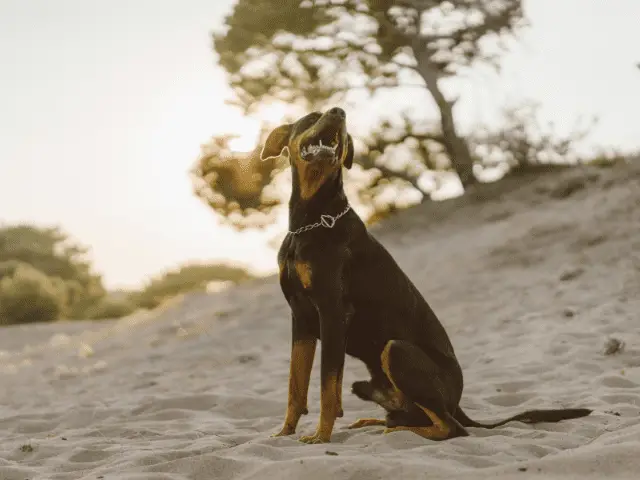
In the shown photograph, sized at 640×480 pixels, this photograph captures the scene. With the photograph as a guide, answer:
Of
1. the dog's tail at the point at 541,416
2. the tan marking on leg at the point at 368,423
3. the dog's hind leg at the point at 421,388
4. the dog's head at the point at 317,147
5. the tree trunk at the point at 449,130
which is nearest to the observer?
the dog's hind leg at the point at 421,388

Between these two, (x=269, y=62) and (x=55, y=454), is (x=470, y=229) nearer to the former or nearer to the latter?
(x=269, y=62)

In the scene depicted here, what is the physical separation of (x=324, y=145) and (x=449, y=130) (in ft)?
39.3

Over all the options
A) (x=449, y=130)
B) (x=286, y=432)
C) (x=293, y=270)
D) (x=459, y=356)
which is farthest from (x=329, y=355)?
(x=449, y=130)

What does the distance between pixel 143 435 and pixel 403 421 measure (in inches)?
63.7

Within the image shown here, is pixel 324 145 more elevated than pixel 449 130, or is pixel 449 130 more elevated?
pixel 449 130

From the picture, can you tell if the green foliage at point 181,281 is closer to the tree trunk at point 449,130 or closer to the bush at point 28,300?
the bush at point 28,300

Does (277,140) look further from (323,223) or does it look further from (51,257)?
(51,257)

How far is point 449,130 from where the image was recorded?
1423 cm

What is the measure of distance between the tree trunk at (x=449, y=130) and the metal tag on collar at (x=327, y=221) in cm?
1176

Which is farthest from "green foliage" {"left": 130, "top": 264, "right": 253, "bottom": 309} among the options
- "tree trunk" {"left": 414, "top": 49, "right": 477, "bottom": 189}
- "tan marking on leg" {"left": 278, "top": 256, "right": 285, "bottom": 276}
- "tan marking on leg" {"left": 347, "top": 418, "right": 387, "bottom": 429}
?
"tan marking on leg" {"left": 278, "top": 256, "right": 285, "bottom": 276}

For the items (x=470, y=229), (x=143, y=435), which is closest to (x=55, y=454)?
(x=143, y=435)

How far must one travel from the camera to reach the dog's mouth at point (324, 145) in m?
2.84

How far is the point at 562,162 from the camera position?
43.9 ft

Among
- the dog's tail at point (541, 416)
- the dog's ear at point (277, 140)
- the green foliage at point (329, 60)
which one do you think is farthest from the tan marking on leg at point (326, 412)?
the green foliage at point (329, 60)
